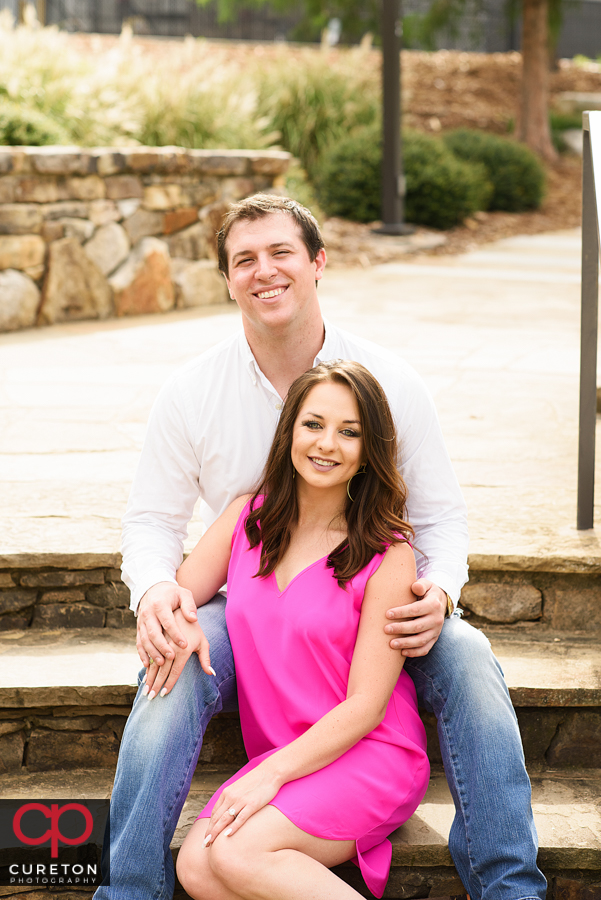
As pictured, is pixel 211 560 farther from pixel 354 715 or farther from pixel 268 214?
pixel 268 214

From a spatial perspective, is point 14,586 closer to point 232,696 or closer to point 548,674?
point 232,696

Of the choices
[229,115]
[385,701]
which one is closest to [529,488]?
[385,701]

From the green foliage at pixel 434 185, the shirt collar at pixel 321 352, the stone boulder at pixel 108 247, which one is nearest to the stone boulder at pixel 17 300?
the stone boulder at pixel 108 247

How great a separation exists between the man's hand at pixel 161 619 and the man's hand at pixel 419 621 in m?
0.44

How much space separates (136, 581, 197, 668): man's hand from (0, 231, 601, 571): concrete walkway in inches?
20.1

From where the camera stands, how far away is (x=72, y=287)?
5.89 metres

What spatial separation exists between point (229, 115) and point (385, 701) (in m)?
6.69

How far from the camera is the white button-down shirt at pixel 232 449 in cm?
217

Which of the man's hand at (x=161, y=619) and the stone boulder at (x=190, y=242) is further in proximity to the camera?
the stone boulder at (x=190, y=242)

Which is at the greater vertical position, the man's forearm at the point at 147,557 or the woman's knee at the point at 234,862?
the man's forearm at the point at 147,557

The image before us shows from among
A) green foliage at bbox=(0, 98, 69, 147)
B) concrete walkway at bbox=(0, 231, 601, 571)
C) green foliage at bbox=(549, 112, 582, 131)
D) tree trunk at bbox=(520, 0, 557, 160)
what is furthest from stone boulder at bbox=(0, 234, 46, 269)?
green foliage at bbox=(549, 112, 582, 131)

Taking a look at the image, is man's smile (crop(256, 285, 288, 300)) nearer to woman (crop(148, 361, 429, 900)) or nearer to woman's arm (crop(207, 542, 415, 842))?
woman (crop(148, 361, 429, 900))

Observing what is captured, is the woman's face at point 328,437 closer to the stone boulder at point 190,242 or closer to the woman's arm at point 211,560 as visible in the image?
the woman's arm at point 211,560

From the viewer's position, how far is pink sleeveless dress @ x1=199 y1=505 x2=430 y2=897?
1.83 m
